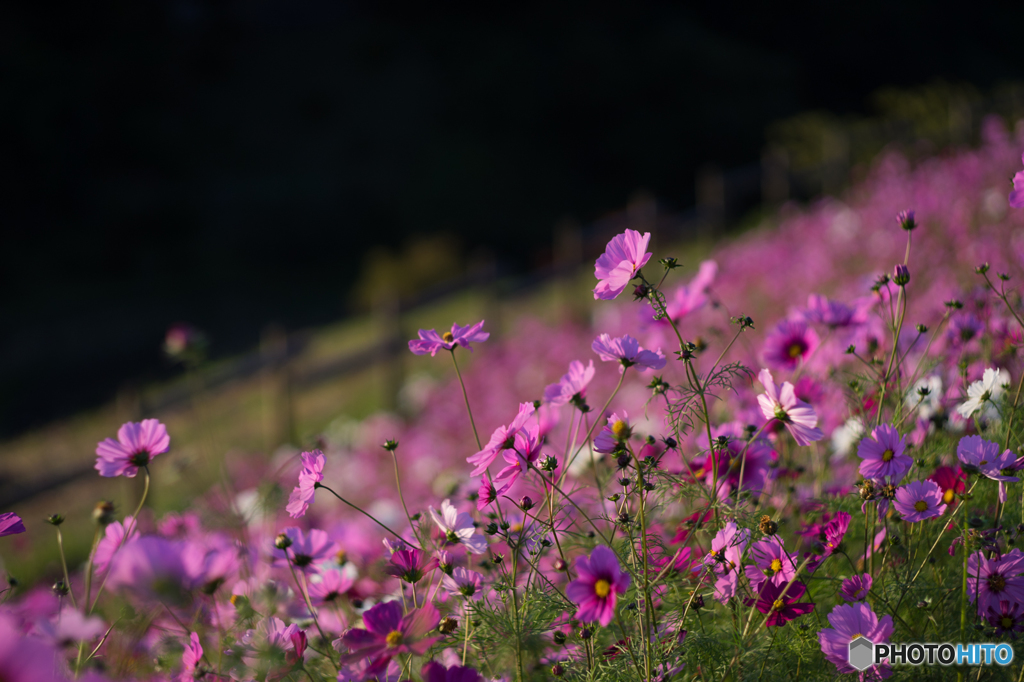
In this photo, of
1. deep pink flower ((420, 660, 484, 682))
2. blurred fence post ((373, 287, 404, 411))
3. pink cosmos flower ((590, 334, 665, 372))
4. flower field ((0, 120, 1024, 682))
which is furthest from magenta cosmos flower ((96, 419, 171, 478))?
blurred fence post ((373, 287, 404, 411))

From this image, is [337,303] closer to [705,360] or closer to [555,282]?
[555,282]

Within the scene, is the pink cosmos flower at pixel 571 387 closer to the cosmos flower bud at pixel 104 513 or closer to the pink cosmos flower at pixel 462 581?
the pink cosmos flower at pixel 462 581

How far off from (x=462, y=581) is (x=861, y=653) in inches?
17.3

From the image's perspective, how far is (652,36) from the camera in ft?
63.7

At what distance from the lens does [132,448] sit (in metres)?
0.93

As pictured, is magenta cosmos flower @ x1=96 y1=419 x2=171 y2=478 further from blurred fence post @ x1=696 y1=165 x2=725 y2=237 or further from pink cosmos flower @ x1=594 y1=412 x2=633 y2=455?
blurred fence post @ x1=696 y1=165 x2=725 y2=237

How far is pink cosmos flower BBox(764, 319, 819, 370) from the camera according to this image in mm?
1193

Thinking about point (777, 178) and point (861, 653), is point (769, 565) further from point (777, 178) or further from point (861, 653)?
point (777, 178)

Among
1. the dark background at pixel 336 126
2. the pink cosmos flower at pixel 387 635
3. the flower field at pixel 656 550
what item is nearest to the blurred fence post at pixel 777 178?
the dark background at pixel 336 126

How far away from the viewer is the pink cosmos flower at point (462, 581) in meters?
0.85

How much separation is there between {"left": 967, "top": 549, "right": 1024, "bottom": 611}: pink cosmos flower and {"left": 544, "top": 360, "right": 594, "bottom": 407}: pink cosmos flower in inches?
18.4

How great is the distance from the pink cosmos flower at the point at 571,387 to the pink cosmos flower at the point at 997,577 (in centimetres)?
47

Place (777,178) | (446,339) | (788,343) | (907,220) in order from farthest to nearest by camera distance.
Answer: (777,178), (788,343), (907,220), (446,339)

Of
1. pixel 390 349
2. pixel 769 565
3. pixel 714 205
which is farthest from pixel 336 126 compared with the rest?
pixel 769 565
